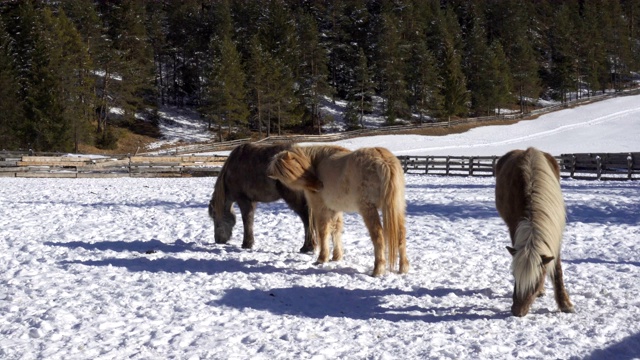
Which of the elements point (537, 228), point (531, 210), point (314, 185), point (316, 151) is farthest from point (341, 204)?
point (537, 228)

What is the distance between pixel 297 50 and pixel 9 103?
2667 cm

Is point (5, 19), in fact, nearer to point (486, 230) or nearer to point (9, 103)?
point (9, 103)

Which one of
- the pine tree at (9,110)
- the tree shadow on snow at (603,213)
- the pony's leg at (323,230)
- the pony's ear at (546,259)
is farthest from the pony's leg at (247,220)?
the pine tree at (9,110)

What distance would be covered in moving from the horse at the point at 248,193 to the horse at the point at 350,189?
0.45m

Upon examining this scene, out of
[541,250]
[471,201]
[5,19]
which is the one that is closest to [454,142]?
[471,201]

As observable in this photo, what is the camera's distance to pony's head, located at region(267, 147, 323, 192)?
7.94 m

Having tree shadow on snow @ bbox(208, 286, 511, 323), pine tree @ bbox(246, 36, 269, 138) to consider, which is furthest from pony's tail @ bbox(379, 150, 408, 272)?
pine tree @ bbox(246, 36, 269, 138)

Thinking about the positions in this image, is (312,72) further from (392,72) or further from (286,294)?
(286,294)

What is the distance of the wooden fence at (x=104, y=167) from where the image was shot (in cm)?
2781

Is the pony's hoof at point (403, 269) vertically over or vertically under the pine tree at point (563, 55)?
under

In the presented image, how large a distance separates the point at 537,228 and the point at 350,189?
8.82 ft

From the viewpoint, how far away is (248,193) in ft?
29.8

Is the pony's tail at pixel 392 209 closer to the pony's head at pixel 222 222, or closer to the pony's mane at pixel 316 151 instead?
the pony's mane at pixel 316 151

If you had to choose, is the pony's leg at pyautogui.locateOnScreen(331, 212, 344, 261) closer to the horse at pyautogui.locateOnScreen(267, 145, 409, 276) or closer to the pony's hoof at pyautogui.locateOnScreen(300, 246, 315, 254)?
the horse at pyautogui.locateOnScreen(267, 145, 409, 276)
